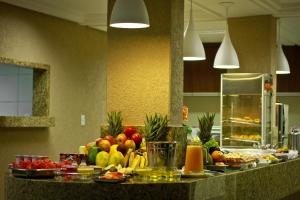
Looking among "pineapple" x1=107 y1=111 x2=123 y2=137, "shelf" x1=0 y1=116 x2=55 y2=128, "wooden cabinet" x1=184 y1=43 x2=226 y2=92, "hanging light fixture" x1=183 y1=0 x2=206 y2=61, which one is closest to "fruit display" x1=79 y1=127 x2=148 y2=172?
"pineapple" x1=107 y1=111 x2=123 y2=137

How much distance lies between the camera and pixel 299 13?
8.54 metres

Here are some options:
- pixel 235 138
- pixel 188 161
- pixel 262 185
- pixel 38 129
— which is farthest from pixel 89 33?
pixel 188 161

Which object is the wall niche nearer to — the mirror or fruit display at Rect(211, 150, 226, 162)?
the mirror

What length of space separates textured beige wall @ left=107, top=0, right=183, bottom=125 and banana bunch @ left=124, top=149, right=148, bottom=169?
78cm

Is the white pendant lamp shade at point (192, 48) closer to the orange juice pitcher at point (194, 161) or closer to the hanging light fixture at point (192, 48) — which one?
the hanging light fixture at point (192, 48)

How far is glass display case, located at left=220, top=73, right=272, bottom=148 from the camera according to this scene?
27.6 feet

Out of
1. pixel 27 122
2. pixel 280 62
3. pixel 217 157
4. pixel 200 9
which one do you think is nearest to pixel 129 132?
pixel 217 157

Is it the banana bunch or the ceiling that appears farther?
the ceiling

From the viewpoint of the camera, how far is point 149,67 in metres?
5.62

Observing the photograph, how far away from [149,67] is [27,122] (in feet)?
9.90

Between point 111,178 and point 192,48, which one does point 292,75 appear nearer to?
point 192,48

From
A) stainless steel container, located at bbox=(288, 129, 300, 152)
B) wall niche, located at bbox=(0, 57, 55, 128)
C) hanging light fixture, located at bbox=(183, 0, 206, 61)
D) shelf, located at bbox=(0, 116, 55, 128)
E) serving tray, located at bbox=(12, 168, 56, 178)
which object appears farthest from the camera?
stainless steel container, located at bbox=(288, 129, 300, 152)

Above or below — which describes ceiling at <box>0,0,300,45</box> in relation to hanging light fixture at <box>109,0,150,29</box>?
above

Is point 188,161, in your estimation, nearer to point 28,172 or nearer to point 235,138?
point 28,172
